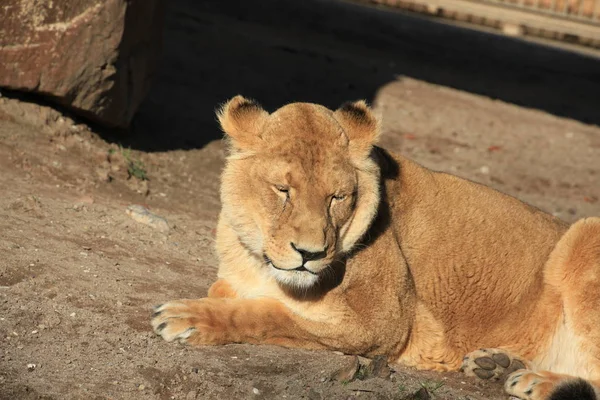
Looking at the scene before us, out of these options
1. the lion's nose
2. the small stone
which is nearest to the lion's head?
the lion's nose

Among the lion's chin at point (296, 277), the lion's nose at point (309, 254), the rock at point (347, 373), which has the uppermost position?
the lion's nose at point (309, 254)

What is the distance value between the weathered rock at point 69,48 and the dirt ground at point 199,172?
0.36 metres

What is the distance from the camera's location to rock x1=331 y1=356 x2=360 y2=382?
17.1ft

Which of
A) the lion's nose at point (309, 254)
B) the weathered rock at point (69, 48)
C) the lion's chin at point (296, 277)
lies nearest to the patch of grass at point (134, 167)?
the weathered rock at point (69, 48)

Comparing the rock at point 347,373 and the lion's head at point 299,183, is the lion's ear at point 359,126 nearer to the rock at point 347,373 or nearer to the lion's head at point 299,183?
the lion's head at point 299,183

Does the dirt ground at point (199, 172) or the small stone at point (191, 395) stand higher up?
the small stone at point (191, 395)

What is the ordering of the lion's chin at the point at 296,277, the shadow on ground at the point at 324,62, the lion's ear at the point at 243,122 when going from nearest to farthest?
the lion's chin at the point at 296,277 < the lion's ear at the point at 243,122 < the shadow on ground at the point at 324,62

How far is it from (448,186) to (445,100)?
24.0ft

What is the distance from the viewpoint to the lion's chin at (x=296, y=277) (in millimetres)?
5129

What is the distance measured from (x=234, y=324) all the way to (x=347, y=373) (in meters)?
0.67

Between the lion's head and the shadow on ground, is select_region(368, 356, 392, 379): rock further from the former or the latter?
the shadow on ground

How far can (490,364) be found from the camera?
5.95 meters

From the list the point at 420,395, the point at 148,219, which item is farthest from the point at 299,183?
the point at 148,219

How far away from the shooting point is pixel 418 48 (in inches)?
609
